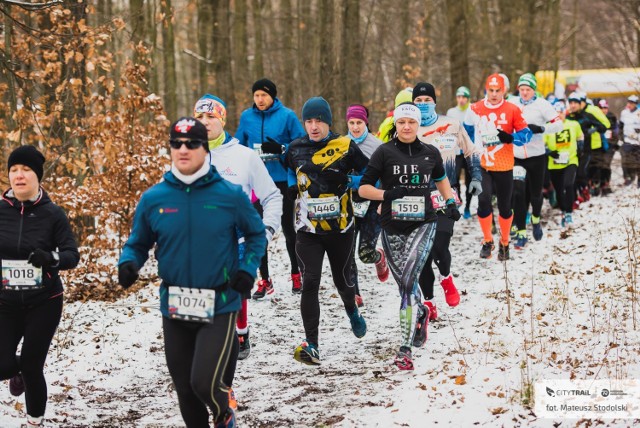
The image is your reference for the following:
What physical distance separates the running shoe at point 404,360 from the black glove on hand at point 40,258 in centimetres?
299

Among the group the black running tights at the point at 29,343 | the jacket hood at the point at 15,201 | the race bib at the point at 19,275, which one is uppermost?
the jacket hood at the point at 15,201

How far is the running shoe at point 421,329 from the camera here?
7309 mm

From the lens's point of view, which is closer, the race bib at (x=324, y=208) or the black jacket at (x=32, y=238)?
the black jacket at (x=32, y=238)

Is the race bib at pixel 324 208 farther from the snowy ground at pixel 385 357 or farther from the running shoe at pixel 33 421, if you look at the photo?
the running shoe at pixel 33 421

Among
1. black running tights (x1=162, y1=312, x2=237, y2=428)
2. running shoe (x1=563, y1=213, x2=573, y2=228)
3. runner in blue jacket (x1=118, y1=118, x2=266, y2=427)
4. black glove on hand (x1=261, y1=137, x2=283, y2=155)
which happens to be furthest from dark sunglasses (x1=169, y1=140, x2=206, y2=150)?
running shoe (x1=563, y1=213, x2=573, y2=228)

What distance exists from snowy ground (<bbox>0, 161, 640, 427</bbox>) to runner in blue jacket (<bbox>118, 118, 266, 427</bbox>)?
1325 mm

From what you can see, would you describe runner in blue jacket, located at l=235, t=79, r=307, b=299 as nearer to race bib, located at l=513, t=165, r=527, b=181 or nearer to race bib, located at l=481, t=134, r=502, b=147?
race bib, located at l=481, t=134, r=502, b=147

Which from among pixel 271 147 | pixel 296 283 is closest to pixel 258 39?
pixel 296 283

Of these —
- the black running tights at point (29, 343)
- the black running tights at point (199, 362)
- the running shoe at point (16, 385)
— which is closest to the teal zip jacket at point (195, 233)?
the black running tights at point (199, 362)

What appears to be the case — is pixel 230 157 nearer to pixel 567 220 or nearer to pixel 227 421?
pixel 227 421

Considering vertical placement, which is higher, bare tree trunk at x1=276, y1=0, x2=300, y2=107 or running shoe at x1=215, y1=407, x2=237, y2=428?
bare tree trunk at x1=276, y1=0, x2=300, y2=107

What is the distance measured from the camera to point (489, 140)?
10.8 metres

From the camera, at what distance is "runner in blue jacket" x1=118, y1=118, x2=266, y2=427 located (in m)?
4.67

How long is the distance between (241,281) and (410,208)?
8.47 feet
